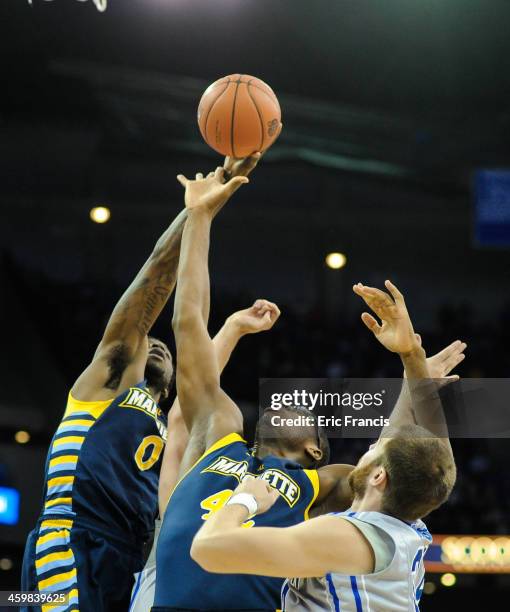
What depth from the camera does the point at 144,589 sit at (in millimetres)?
3771

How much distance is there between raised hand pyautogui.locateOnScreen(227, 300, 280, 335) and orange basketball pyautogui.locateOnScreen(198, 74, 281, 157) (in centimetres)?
72

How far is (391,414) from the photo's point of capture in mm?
3598

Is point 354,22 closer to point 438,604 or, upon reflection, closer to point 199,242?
point 438,604

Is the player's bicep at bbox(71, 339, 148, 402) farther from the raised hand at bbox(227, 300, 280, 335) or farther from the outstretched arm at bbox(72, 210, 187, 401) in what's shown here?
the raised hand at bbox(227, 300, 280, 335)

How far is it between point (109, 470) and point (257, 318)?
38.2 inches

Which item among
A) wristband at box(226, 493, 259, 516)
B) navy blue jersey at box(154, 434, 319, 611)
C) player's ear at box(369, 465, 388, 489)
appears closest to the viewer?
wristband at box(226, 493, 259, 516)

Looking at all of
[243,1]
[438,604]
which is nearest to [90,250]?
[243,1]

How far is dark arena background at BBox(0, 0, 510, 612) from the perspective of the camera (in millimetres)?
11055

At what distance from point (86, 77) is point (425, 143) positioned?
4.98m

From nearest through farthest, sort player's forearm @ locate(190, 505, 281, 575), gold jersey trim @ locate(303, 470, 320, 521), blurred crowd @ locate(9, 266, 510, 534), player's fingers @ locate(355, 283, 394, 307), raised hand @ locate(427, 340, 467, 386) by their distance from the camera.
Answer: player's forearm @ locate(190, 505, 281, 575) → gold jersey trim @ locate(303, 470, 320, 521) → player's fingers @ locate(355, 283, 394, 307) → raised hand @ locate(427, 340, 467, 386) → blurred crowd @ locate(9, 266, 510, 534)

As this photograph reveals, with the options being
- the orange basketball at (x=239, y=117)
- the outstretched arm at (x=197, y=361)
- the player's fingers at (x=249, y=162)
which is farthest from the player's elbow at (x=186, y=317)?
the orange basketball at (x=239, y=117)

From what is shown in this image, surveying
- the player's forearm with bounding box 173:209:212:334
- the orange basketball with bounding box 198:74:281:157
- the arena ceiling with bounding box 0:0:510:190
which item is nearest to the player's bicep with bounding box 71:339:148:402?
the player's forearm with bounding box 173:209:212:334

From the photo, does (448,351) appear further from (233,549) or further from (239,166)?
(233,549)

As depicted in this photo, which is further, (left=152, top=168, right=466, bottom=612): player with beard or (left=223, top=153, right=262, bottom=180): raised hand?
(left=223, top=153, right=262, bottom=180): raised hand
